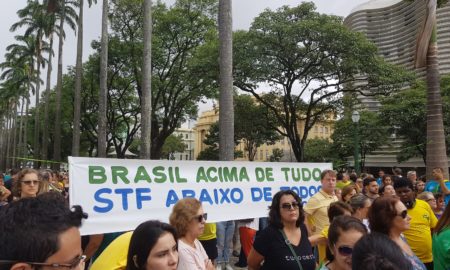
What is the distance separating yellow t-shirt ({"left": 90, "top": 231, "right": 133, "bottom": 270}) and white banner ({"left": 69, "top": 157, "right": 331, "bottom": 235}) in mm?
2033

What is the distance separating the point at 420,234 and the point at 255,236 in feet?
6.40

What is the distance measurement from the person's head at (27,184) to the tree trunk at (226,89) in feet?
13.9

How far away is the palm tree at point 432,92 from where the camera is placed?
1059cm

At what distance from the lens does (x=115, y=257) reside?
2.38 meters

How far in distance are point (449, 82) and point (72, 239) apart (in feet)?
101

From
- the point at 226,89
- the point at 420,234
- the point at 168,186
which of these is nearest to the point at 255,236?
the point at 168,186

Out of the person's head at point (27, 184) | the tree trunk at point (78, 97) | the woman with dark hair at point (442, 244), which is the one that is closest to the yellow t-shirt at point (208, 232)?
the person's head at point (27, 184)

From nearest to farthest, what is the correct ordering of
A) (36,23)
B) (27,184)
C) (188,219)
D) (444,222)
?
1. (444,222)
2. (188,219)
3. (27,184)
4. (36,23)

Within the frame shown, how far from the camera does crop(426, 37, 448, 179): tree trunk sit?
1053 centimetres

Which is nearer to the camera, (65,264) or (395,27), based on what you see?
(65,264)

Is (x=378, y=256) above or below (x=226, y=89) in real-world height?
below

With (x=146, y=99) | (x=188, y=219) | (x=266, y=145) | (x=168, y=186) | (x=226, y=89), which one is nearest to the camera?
(x=188, y=219)

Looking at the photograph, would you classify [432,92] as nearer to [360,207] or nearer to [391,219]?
[360,207]

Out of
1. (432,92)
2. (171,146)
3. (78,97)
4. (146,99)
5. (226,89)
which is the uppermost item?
(78,97)
